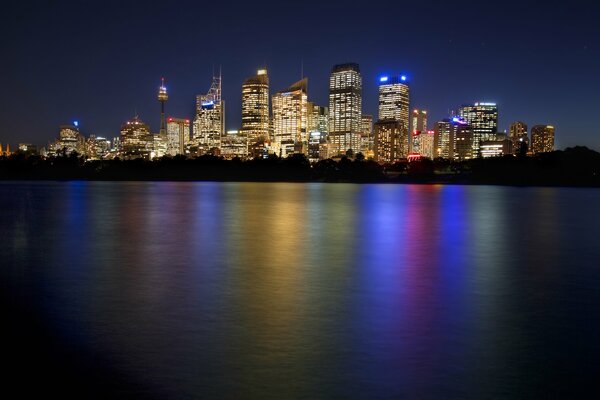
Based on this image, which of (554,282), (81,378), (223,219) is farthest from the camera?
(223,219)

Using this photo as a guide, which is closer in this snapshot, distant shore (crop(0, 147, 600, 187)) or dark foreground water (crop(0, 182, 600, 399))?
dark foreground water (crop(0, 182, 600, 399))

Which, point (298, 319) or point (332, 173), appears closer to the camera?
point (298, 319)

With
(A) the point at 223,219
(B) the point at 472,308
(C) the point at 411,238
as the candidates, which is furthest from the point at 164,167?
(B) the point at 472,308

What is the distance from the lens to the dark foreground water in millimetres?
7992

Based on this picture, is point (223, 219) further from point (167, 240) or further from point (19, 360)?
point (19, 360)

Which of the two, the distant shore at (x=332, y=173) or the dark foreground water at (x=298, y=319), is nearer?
the dark foreground water at (x=298, y=319)

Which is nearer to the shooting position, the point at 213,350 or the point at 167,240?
the point at 213,350

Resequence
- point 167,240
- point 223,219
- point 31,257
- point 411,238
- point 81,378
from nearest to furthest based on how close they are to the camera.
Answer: point 81,378, point 31,257, point 167,240, point 411,238, point 223,219

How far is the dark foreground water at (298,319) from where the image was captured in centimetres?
799

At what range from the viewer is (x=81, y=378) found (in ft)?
26.1

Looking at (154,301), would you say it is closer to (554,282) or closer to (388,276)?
(388,276)

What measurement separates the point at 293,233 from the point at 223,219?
30.4 ft

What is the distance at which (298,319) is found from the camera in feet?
37.6

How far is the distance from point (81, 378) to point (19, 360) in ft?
4.63
